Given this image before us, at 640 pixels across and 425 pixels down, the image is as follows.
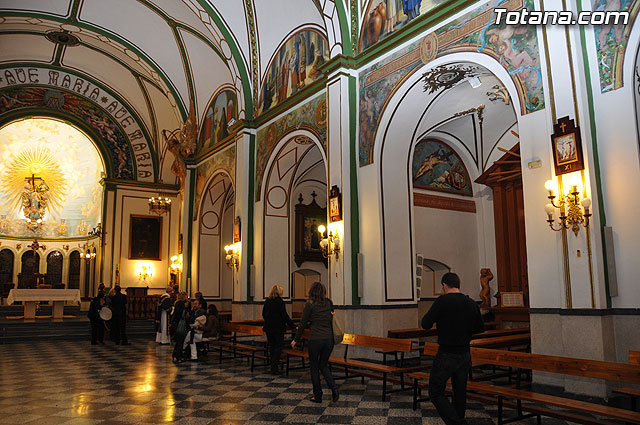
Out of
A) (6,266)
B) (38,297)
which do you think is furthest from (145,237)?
(6,266)

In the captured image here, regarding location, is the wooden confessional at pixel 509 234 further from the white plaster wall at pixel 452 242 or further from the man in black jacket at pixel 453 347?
the man in black jacket at pixel 453 347

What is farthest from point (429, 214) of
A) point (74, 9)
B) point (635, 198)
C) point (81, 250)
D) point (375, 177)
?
point (81, 250)

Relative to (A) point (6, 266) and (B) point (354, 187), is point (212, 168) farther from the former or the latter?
(A) point (6, 266)

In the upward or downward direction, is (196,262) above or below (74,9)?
below

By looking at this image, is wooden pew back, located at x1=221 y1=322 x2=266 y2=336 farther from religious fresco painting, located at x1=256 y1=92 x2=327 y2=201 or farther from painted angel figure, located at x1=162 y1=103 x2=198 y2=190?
painted angel figure, located at x1=162 y1=103 x2=198 y2=190

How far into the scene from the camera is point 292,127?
13320mm

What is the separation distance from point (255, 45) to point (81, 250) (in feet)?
57.5

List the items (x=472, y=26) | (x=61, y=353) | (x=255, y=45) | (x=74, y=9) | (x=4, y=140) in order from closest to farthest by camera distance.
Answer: (x=472, y=26) → (x=61, y=353) → (x=255, y=45) → (x=74, y=9) → (x=4, y=140)

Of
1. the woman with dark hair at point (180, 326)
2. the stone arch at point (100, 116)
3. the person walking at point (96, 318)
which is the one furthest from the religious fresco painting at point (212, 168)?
the woman with dark hair at point (180, 326)

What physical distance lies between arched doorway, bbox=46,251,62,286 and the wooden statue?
71.3ft

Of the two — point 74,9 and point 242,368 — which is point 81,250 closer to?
point 74,9

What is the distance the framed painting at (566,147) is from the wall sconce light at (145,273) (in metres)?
18.4

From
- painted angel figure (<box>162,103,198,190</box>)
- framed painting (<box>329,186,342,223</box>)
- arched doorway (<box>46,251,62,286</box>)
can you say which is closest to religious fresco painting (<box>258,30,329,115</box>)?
framed painting (<box>329,186,342,223</box>)

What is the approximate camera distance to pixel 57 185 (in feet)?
87.6
